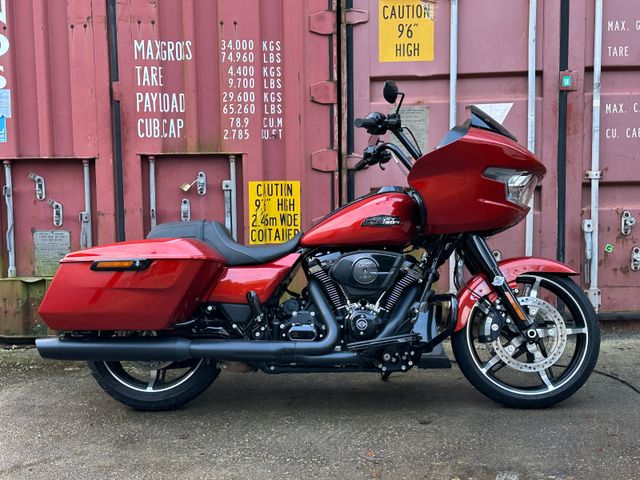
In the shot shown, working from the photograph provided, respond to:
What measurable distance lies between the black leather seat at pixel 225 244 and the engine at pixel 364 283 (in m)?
0.17

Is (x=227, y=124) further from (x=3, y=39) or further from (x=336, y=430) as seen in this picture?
(x=336, y=430)

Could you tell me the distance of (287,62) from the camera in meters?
3.95

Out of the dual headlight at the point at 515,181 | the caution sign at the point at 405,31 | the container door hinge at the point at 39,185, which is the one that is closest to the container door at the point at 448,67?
the caution sign at the point at 405,31

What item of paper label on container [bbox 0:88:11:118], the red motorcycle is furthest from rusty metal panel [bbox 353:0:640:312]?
paper label on container [bbox 0:88:11:118]

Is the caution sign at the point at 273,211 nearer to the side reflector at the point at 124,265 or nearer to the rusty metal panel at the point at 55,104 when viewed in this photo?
the rusty metal panel at the point at 55,104

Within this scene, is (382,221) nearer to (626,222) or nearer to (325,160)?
(325,160)

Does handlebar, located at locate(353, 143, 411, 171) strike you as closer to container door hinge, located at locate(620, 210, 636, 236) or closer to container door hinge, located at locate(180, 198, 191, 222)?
container door hinge, located at locate(180, 198, 191, 222)

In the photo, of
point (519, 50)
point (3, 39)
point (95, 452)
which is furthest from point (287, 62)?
point (95, 452)

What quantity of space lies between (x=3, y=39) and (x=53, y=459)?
2.87 m

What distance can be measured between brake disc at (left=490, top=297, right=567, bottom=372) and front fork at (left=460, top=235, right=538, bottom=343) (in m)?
0.05

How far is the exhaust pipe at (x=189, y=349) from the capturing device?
2738mm

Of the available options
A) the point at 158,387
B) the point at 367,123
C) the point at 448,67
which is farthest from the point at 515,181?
the point at 158,387

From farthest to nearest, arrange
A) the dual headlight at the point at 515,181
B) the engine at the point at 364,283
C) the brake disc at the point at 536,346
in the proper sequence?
the brake disc at the point at 536,346 < the engine at the point at 364,283 < the dual headlight at the point at 515,181

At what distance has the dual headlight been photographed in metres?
2.68
